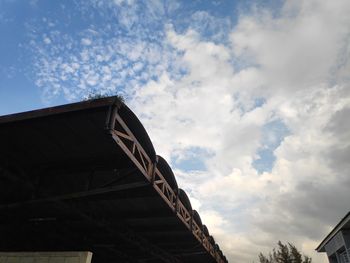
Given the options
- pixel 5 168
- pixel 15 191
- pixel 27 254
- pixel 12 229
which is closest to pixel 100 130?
pixel 5 168

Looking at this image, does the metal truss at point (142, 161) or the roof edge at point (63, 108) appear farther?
the metal truss at point (142, 161)

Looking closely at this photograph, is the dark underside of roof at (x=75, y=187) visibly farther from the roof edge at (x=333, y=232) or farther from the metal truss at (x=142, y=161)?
the roof edge at (x=333, y=232)

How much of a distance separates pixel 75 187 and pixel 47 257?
2.37 metres

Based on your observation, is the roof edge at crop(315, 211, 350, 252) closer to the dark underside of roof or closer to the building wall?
the dark underside of roof

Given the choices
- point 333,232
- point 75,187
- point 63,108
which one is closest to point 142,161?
point 63,108

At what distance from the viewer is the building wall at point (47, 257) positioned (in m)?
8.02

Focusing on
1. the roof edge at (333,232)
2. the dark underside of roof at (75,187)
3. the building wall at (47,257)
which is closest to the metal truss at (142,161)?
the dark underside of roof at (75,187)

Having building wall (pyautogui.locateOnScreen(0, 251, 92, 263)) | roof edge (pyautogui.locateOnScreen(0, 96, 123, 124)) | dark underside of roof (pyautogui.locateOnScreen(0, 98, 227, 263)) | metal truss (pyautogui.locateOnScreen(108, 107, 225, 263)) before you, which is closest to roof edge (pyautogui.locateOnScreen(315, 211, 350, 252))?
dark underside of roof (pyautogui.locateOnScreen(0, 98, 227, 263))

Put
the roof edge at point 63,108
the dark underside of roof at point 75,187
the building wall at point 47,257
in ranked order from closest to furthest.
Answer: the roof edge at point 63,108
the dark underside of roof at point 75,187
the building wall at point 47,257

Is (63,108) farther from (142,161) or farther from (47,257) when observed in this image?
(47,257)

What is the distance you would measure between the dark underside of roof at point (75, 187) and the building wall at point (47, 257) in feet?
4.86

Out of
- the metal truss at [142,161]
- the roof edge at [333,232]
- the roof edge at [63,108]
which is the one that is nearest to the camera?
→ the roof edge at [63,108]

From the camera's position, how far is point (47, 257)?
27.3 ft

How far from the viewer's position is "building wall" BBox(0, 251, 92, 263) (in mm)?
8023
